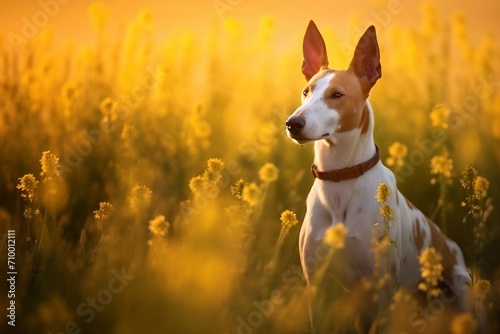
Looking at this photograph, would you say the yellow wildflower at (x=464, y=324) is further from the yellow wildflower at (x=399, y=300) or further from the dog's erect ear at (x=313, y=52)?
the dog's erect ear at (x=313, y=52)

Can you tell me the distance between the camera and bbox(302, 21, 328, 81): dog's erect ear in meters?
3.91

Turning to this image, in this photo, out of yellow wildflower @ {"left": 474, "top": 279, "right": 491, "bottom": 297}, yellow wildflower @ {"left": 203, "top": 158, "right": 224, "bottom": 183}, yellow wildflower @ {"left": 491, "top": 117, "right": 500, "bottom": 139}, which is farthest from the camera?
yellow wildflower @ {"left": 491, "top": 117, "right": 500, "bottom": 139}

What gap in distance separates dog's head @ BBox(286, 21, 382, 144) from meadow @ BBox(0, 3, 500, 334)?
1.71 ft

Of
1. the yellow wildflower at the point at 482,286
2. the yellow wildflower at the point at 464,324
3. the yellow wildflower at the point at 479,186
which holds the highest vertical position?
the yellow wildflower at the point at 479,186

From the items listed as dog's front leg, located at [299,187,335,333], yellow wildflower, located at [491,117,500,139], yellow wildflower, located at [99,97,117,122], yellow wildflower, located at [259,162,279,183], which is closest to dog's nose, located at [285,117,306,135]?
dog's front leg, located at [299,187,335,333]

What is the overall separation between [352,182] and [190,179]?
1589 millimetres

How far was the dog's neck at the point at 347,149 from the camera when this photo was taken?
3.55 metres

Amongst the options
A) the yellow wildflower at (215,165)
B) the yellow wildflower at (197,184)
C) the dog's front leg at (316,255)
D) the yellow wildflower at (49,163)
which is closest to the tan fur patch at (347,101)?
the dog's front leg at (316,255)

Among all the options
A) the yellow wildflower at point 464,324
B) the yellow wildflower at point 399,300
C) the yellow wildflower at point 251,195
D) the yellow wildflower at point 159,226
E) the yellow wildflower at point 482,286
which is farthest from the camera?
the yellow wildflower at point 251,195

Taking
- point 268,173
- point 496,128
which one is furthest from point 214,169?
point 496,128

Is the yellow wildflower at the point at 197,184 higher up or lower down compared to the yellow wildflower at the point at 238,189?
higher up

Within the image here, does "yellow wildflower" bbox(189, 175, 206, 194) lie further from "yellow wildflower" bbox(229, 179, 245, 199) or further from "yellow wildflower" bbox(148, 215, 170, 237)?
"yellow wildflower" bbox(148, 215, 170, 237)

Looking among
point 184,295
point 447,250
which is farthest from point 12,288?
point 447,250

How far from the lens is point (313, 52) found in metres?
3.98
